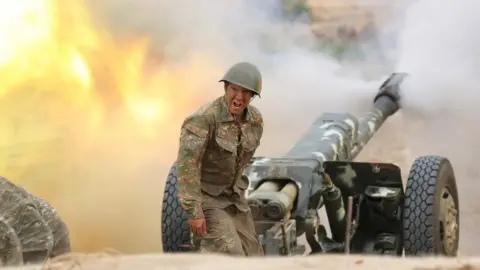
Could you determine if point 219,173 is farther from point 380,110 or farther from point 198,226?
point 380,110

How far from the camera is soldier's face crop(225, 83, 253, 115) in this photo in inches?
146

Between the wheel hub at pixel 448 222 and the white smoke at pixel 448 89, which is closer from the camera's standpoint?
the wheel hub at pixel 448 222

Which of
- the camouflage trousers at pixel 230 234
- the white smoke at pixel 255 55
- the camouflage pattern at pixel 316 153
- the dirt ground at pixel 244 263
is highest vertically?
the white smoke at pixel 255 55

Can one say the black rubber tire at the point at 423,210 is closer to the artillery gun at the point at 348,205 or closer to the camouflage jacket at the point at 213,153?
the artillery gun at the point at 348,205

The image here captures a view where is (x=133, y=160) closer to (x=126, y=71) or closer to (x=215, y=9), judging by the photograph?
(x=126, y=71)

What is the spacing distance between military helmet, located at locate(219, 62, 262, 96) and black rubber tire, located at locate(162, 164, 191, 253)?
1.11 metres

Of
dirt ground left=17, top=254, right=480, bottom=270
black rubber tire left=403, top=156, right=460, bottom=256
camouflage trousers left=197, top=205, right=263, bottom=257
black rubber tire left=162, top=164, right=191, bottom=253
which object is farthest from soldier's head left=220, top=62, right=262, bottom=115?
dirt ground left=17, top=254, right=480, bottom=270

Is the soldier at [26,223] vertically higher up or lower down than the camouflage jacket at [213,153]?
lower down

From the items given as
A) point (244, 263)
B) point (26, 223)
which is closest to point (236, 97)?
point (26, 223)

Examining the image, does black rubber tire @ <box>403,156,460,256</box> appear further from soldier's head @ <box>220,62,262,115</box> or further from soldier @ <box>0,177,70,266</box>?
soldier @ <box>0,177,70,266</box>

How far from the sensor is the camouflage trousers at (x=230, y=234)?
3758mm

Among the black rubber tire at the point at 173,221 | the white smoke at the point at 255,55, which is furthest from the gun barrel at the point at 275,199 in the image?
the white smoke at the point at 255,55

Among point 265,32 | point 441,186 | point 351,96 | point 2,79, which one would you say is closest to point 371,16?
point 265,32

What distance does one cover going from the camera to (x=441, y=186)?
4609 mm
